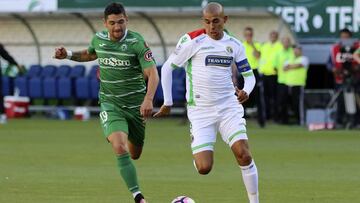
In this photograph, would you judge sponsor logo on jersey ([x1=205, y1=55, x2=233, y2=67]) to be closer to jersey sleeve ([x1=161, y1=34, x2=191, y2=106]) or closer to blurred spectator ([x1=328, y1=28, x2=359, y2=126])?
jersey sleeve ([x1=161, y1=34, x2=191, y2=106])

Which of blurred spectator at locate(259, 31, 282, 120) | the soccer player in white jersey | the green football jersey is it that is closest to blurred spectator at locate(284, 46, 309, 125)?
blurred spectator at locate(259, 31, 282, 120)

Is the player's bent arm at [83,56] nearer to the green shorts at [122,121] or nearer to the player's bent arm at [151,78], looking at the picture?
the green shorts at [122,121]

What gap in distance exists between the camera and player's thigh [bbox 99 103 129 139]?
13.0 m

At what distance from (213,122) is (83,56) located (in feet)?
6.47

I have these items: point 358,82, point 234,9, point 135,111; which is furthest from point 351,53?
point 135,111

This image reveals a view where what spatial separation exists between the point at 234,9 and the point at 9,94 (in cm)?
803

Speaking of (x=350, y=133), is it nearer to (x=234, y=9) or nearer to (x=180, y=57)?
(x=234, y=9)

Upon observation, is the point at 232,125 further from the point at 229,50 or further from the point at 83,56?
the point at 83,56

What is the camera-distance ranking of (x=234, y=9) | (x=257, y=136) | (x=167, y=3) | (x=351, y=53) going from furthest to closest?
(x=167, y=3)
(x=234, y=9)
(x=351, y=53)
(x=257, y=136)

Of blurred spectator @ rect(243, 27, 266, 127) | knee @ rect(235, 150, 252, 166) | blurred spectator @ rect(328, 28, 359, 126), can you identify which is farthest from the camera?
blurred spectator @ rect(328, 28, 359, 126)

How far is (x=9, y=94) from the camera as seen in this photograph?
34.6 meters

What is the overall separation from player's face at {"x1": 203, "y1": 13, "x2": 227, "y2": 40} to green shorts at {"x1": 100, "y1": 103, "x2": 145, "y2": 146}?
1.44 meters

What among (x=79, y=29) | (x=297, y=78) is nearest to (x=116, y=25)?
(x=297, y=78)

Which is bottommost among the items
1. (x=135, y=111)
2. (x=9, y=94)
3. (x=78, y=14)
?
(x=9, y=94)
